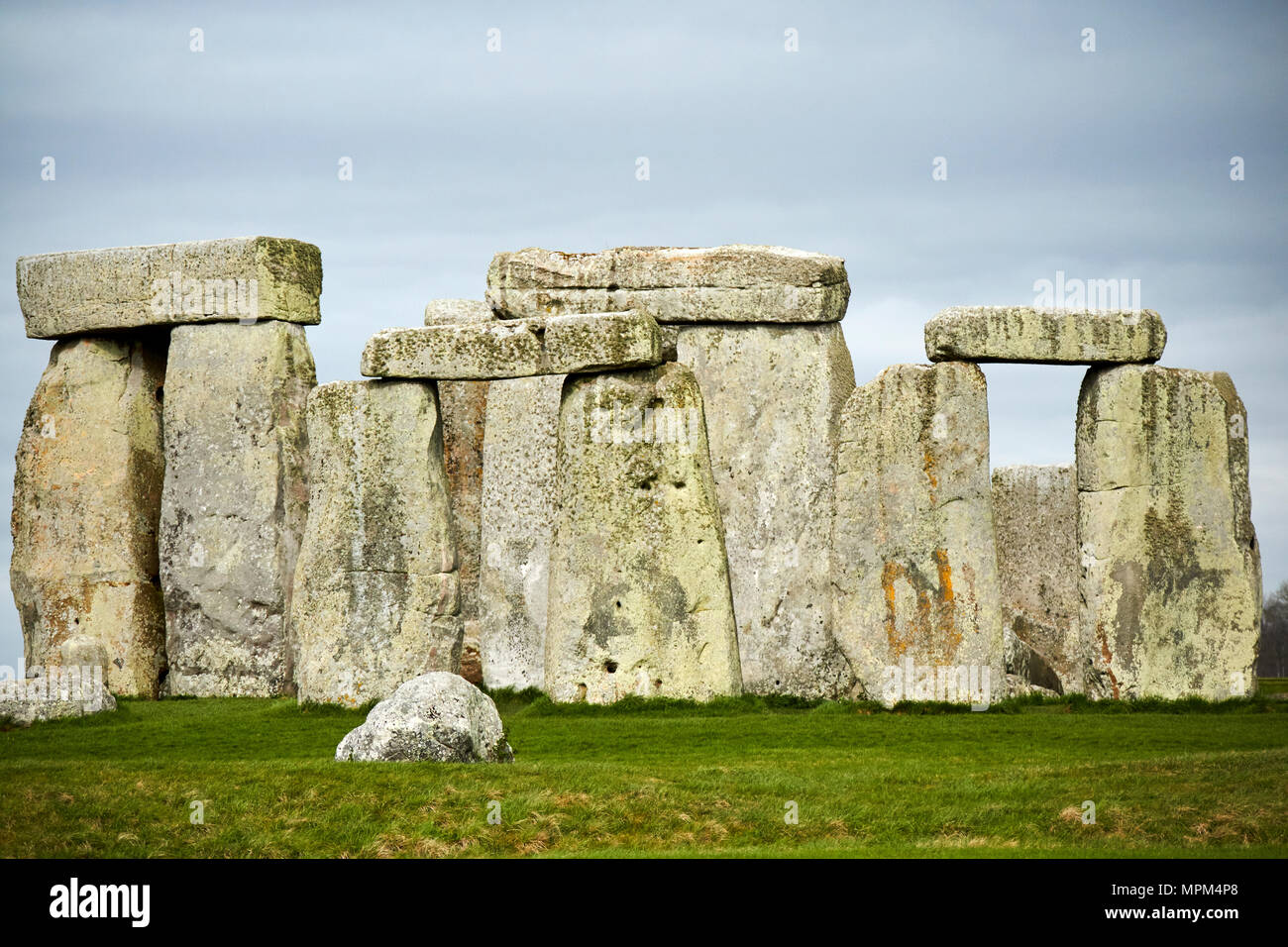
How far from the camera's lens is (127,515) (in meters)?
23.7

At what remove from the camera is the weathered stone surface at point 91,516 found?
2347 centimetres

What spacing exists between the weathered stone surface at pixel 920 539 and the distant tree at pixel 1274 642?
15056 millimetres

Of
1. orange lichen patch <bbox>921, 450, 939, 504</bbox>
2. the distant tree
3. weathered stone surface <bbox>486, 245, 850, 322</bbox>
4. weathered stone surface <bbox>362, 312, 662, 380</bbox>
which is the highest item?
weathered stone surface <bbox>486, 245, 850, 322</bbox>

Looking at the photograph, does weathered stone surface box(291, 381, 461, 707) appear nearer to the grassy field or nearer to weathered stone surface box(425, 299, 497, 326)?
the grassy field

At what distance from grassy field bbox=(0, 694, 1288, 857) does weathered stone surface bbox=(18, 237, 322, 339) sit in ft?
24.6

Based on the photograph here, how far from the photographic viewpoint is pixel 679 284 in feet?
77.1

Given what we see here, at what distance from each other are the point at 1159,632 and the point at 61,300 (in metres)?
13.1

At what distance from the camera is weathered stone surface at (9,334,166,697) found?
23.5 m

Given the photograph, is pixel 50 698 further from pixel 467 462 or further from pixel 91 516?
pixel 467 462

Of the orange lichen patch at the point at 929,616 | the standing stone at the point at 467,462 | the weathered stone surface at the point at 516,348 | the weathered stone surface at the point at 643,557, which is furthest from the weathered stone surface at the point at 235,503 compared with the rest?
the orange lichen patch at the point at 929,616

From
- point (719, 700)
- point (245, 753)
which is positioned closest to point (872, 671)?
point (719, 700)

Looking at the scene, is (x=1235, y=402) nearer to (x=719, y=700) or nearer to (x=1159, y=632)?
(x=1159, y=632)

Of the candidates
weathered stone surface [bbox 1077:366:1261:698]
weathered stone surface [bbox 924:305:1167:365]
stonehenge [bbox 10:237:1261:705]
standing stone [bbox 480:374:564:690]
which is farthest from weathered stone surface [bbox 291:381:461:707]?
weathered stone surface [bbox 1077:366:1261:698]

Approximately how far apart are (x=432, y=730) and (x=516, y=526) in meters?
8.65
